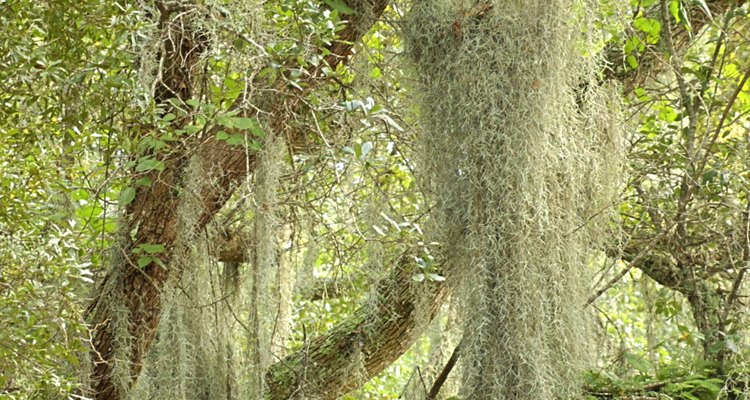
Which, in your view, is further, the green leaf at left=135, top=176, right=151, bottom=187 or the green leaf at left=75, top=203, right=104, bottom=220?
the green leaf at left=75, top=203, right=104, bottom=220

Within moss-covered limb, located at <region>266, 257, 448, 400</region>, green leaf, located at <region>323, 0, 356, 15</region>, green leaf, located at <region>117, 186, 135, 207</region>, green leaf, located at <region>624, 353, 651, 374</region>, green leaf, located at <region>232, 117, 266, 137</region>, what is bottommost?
green leaf, located at <region>624, 353, 651, 374</region>

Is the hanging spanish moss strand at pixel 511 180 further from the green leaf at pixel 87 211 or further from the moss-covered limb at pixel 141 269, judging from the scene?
the green leaf at pixel 87 211

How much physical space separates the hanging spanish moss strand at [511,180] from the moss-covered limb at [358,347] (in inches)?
28.7

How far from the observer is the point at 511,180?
275 centimetres

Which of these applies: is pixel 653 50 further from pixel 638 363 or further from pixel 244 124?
pixel 244 124

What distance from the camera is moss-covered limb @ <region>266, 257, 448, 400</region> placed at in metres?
3.60

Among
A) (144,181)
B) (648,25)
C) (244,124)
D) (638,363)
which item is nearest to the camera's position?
(244,124)

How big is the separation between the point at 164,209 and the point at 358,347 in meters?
0.96

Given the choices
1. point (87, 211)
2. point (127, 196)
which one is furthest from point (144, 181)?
point (87, 211)

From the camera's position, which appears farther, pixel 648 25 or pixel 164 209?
pixel 648 25

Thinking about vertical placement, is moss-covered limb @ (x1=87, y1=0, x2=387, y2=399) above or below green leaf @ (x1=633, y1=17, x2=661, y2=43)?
below

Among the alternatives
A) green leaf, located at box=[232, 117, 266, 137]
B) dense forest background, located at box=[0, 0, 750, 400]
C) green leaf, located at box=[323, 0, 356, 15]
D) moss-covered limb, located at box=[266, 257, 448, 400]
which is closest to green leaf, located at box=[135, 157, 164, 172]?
dense forest background, located at box=[0, 0, 750, 400]

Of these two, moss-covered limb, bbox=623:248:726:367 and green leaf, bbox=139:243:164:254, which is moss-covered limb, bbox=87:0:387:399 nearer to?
green leaf, bbox=139:243:164:254

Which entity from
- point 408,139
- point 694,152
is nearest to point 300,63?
point 408,139
